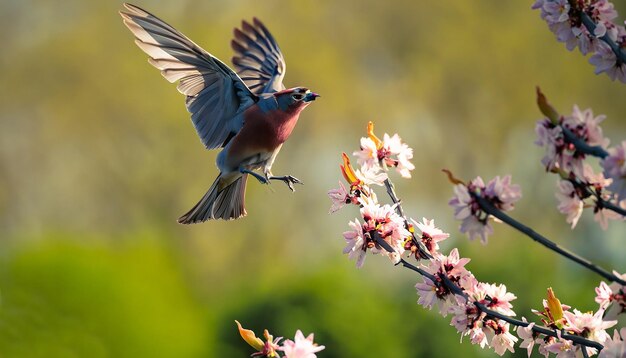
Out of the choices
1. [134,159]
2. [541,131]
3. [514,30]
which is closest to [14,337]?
[134,159]

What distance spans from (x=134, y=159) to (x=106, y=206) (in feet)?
2.23

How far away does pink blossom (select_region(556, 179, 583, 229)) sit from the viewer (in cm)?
134

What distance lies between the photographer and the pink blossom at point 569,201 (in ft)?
4.39

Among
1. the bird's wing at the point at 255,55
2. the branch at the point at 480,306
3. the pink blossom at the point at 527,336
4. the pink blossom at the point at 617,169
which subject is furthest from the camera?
the bird's wing at the point at 255,55

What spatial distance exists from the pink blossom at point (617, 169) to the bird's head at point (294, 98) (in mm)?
1130

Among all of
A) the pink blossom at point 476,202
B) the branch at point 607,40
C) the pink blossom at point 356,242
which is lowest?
the pink blossom at point 476,202

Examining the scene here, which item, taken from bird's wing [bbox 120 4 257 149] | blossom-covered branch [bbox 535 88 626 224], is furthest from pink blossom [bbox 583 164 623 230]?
bird's wing [bbox 120 4 257 149]

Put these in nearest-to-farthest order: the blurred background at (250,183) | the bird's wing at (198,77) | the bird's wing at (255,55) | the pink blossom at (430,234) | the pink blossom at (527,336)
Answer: the pink blossom at (527,336) < the pink blossom at (430,234) < the bird's wing at (198,77) < the bird's wing at (255,55) < the blurred background at (250,183)

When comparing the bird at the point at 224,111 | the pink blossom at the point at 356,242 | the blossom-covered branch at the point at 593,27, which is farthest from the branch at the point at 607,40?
the bird at the point at 224,111

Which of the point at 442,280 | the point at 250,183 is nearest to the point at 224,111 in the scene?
the point at 442,280

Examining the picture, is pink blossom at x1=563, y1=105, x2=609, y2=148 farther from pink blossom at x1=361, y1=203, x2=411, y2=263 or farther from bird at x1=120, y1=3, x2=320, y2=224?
bird at x1=120, y1=3, x2=320, y2=224

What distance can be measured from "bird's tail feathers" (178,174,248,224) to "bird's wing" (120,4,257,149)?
0.46 ft

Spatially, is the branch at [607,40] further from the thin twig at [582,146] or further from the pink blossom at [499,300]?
the pink blossom at [499,300]

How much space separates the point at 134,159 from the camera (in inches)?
351
